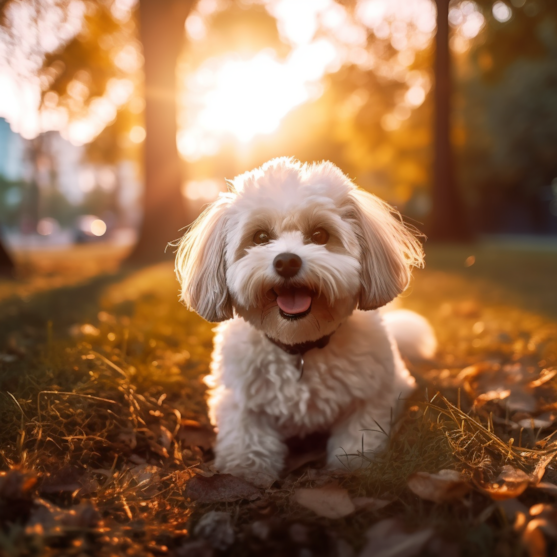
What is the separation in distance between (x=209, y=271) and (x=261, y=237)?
0.31 m

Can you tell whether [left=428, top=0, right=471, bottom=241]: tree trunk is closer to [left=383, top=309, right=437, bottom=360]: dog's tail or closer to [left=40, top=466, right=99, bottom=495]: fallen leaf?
[left=383, top=309, right=437, bottom=360]: dog's tail

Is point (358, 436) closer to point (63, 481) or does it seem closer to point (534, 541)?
point (534, 541)

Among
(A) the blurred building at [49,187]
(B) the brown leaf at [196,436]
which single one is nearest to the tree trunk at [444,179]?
(A) the blurred building at [49,187]

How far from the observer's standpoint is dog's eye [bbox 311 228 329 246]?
2578 mm

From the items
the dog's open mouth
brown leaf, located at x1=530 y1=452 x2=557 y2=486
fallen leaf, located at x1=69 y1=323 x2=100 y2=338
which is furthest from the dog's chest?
fallen leaf, located at x1=69 y1=323 x2=100 y2=338

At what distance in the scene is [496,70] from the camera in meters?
14.5

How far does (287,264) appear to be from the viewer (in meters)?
2.30

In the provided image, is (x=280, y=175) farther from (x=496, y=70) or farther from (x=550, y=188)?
(x=550, y=188)

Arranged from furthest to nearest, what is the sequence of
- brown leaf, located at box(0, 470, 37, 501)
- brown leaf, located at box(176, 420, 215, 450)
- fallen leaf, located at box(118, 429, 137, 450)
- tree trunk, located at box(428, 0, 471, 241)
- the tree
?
tree trunk, located at box(428, 0, 471, 241) → the tree → brown leaf, located at box(176, 420, 215, 450) → fallen leaf, located at box(118, 429, 137, 450) → brown leaf, located at box(0, 470, 37, 501)

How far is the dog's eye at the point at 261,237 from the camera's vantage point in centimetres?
261

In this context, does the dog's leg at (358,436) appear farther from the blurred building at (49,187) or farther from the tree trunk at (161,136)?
the tree trunk at (161,136)

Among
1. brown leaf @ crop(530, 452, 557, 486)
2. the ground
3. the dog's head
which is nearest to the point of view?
the ground

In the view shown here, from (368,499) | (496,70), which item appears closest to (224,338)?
A: (368,499)

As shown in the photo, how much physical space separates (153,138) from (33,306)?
26.4 ft
